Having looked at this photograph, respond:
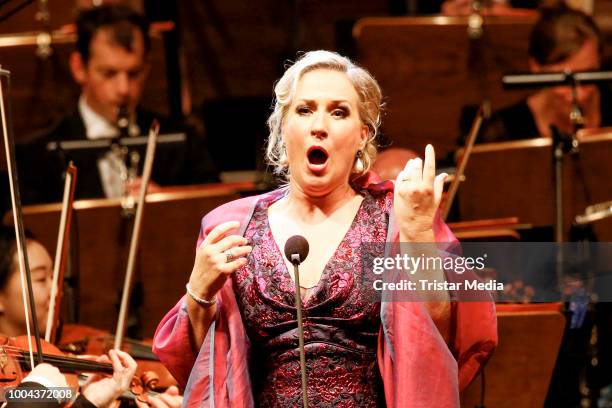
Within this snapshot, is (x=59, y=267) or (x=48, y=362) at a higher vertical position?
(x=59, y=267)

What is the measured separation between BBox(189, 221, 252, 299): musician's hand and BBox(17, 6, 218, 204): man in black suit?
1703mm

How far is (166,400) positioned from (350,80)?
91 centimetres

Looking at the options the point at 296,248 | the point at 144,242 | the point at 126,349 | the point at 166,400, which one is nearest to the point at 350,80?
the point at 296,248

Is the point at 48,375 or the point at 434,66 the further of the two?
the point at 434,66

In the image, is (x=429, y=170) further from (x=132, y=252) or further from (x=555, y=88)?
(x=555, y=88)

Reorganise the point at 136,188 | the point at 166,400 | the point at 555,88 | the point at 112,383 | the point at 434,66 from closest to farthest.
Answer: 1. the point at 112,383
2. the point at 166,400
3. the point at 136,188
4. the point at 555,88
5. the point at 434,66

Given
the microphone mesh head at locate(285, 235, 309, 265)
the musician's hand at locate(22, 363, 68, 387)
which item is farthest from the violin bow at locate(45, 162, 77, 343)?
the microphone mesh head at locate(285, 235, 309, 265)

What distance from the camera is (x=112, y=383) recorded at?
2711mm

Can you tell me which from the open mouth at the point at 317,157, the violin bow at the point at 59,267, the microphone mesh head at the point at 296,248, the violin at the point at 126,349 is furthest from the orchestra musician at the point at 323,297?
the violin bow at the point at 59,267

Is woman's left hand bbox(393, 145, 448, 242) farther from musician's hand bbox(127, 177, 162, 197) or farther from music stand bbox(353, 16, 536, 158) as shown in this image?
music stand bbox(353, 16, 536, 158)

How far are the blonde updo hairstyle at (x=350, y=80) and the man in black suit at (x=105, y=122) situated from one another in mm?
1469

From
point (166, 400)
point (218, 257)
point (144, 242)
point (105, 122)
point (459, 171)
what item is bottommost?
point (166, 400)

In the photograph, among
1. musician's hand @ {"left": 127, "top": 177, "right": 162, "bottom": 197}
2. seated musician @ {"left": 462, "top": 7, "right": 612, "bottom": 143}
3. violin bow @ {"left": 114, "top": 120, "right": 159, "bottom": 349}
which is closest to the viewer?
violin bow @ {"left": 114, "top": 120, "right": 159, "bottom": 349}

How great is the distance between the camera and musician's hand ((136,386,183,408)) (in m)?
2.80
